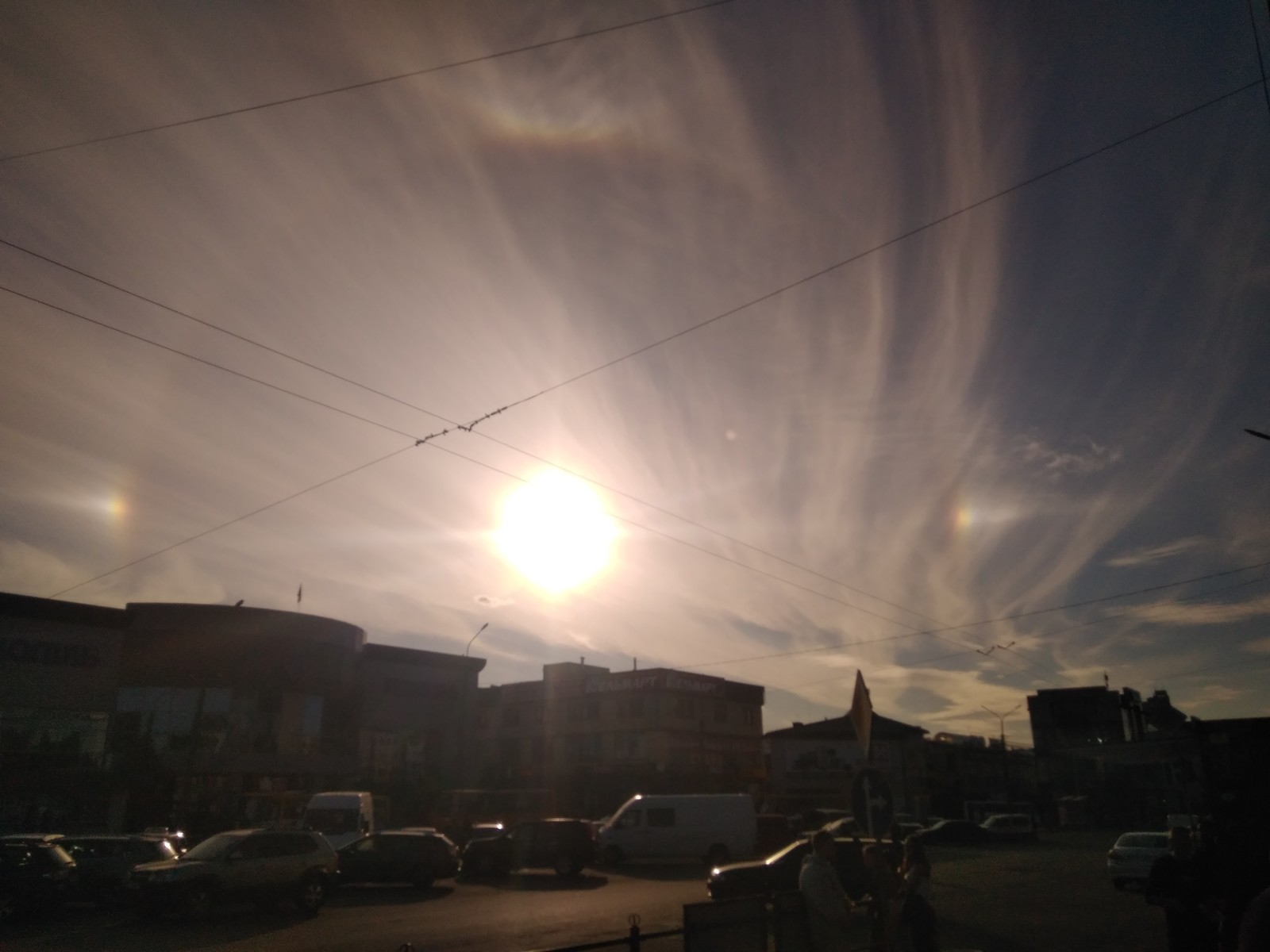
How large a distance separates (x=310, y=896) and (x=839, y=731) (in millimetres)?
65544

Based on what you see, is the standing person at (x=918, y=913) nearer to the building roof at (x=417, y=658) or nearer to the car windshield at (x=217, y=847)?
the car windshield at (x=217, y=847)

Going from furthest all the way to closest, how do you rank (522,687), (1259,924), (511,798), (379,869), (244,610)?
(522,687)
(244,610)
(511,798)
(379,869)
(1259,924)

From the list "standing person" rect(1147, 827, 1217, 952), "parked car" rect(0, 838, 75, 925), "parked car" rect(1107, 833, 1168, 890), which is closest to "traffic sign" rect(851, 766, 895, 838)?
"standing person" rect(1147, 827, 1217, 952)

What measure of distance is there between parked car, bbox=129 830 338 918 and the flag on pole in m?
13.5

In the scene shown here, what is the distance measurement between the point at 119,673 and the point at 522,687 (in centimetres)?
3382

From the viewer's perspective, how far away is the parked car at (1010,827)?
4853cm

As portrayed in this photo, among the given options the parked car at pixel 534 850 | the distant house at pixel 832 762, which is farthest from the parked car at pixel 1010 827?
the parked car at pixel 534 850

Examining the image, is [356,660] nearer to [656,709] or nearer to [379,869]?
[656,709]

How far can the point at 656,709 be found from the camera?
199 ft

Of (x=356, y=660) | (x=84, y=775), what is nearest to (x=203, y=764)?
(x=84, y=775)

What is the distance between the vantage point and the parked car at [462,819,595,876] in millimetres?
27844

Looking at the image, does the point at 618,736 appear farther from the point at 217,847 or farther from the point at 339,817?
the point at 217,847

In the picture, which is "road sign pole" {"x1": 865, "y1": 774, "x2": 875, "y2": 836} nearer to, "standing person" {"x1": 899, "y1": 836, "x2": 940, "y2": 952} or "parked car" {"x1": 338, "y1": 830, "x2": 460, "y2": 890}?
"standing person" {"x1": 899, "y1": 836, "x2": 940, "y2": 952}

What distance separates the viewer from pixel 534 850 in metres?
27.9
